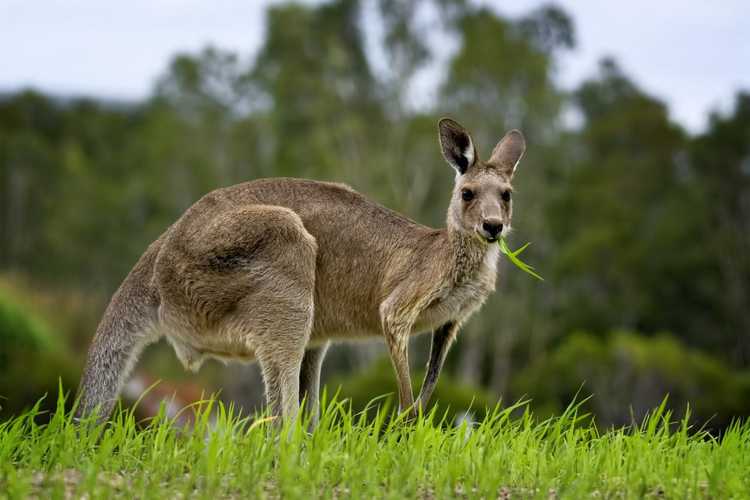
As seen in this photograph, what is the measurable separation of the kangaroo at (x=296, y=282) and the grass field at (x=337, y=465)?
546mm

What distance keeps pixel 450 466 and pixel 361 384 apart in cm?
1403

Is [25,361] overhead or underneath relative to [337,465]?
underneath

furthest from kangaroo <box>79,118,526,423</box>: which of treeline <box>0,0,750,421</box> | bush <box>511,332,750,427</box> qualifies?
treeline <box>0,0,750,421</box>

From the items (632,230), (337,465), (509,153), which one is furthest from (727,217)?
(337,465)

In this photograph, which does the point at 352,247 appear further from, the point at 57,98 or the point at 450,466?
the point at 57,98

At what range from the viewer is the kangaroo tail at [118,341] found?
5.80 m

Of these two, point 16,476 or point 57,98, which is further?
point 57,98

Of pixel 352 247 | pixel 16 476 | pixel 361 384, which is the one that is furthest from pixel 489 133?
pixel 16 476

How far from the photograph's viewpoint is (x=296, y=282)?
6043mm

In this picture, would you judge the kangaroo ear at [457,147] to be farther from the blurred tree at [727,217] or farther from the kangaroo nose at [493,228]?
the blurred tree at [727,217]

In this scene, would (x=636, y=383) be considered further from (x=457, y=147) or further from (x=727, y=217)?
(x=457, y=147)

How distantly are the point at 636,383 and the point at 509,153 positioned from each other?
18.0m

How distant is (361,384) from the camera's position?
1872cm

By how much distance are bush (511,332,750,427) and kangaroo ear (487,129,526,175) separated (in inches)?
628
